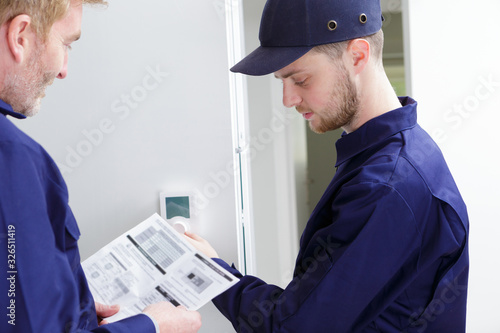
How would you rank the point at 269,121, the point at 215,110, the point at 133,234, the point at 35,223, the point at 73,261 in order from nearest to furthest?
the point at 35,223
the point at 73,261
the point at 133,234
the point at 215,110
the point at 269,121

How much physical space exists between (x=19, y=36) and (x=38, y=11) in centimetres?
5

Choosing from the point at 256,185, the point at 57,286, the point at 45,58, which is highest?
the point at 45,58

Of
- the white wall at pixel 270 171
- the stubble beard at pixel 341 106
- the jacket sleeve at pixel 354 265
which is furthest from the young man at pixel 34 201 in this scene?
the white wall at pixel 270 171

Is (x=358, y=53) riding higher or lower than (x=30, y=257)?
higher

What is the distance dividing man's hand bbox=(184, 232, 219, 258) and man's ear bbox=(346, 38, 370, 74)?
1.75 ft

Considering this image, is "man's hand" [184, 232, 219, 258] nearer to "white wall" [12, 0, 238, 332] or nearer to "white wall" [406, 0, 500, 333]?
"white wall" [12, 0, 238, 332]

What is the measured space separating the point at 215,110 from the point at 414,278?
62 centimetres

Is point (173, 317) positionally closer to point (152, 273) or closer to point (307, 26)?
point (152, 273)

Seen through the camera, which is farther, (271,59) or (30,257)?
(271,59)

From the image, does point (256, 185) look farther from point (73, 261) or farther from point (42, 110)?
point (73, 261)

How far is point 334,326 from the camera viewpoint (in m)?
0.98

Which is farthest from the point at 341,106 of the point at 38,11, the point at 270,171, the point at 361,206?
the point at 270,171

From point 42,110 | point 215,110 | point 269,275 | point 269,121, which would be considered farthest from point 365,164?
point 269,275

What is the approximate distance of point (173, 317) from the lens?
0.95 metres
